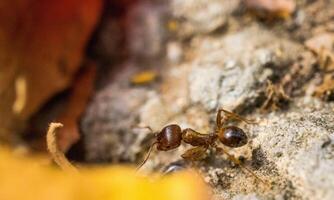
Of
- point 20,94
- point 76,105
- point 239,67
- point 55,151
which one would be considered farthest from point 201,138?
point 20,94

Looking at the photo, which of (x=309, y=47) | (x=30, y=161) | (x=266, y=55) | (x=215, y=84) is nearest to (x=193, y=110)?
(x=215, y=84)

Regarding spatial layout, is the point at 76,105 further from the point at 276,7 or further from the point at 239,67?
the point at 276,7

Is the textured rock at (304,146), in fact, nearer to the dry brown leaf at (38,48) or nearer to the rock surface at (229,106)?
the rock surface at (229,106)

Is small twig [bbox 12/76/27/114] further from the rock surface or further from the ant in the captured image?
the ant

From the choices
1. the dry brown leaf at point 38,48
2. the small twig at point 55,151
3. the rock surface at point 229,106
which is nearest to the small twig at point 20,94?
the dry brown leaf at point 38,48

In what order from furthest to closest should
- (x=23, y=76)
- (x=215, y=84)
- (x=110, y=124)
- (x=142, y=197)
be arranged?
(x=23, y=76) < (x=110, y=124) < (x=215, y=84) < (x=142, y=197)

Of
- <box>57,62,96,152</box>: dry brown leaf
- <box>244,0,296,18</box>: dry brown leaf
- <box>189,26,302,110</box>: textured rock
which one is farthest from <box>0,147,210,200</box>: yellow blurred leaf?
<box>244,0,296,18</box>: dry brown leaf

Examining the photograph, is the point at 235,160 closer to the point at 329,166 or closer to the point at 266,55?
the point at 329,166
